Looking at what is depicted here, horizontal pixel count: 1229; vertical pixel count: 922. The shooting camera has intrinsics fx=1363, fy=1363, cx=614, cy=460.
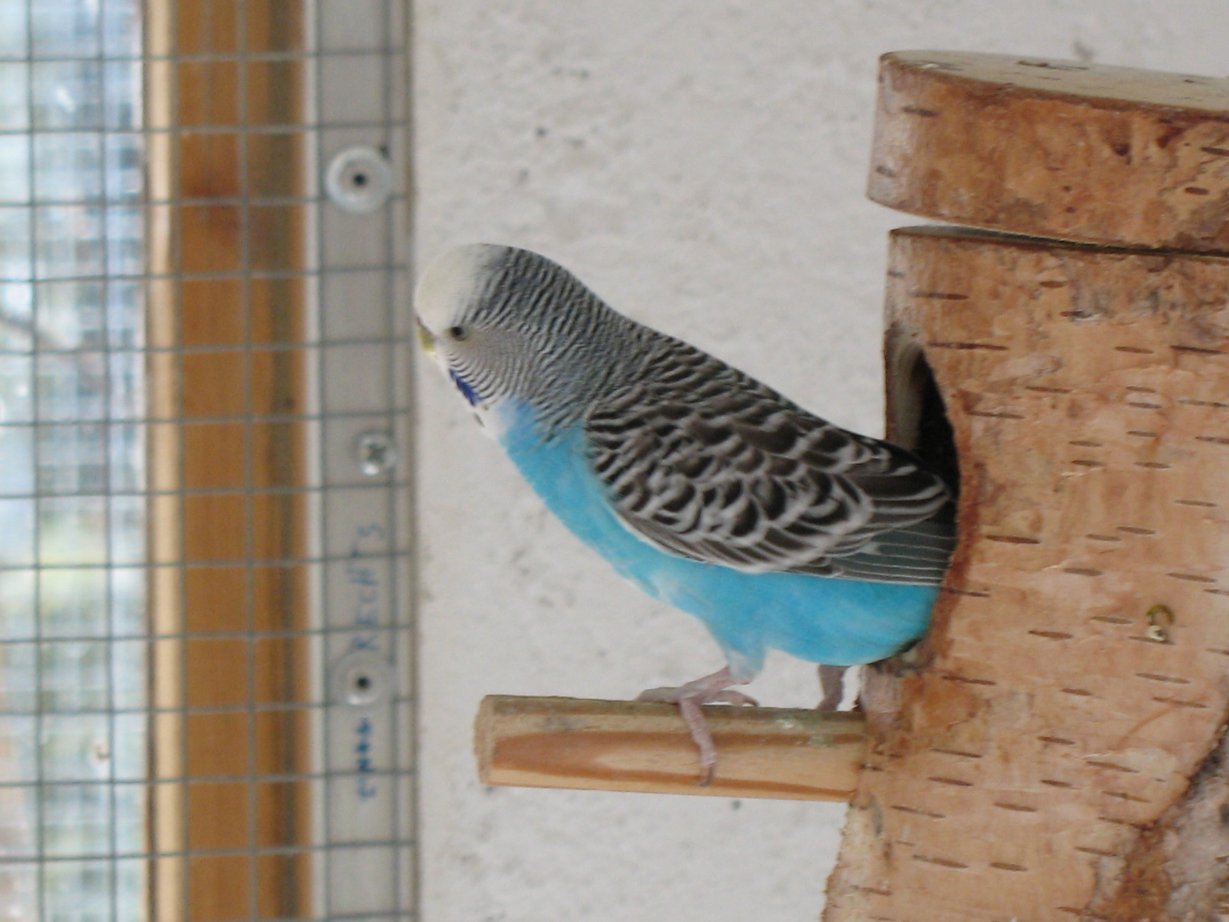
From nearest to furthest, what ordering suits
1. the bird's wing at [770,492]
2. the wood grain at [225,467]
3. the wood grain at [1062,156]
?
the wood grain at [1062,156] → the bird's wing at [770,492] → the wood grain at [225,467]

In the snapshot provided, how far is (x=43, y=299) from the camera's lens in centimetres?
116

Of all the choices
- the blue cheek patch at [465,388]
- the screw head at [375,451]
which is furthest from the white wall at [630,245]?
the blue cheek patch at [465,388]

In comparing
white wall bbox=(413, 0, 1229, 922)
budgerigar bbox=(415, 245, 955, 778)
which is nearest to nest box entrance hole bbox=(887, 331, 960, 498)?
budgerigar bbox=(415, 245, 955, 778)

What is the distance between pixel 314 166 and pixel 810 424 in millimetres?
573

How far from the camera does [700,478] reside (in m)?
0.73

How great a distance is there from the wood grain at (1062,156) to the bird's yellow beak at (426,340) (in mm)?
294

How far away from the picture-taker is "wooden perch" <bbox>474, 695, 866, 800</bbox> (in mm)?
667

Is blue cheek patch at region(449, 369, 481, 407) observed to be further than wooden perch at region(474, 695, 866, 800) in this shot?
Yes

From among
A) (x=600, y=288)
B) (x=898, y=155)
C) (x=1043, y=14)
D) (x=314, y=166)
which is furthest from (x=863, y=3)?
(x=898, y=155)

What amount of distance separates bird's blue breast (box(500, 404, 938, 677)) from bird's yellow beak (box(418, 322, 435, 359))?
0.08 m

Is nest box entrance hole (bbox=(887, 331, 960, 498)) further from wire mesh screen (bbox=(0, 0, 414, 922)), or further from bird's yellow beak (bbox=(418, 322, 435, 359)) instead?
wire mesh screen (bbox=(0, 0, 414, 922))

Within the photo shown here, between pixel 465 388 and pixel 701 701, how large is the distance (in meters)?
0.24

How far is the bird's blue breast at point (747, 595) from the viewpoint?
72cm

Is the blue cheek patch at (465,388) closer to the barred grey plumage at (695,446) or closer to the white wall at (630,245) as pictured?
the barred grey plumage at (695,446)
